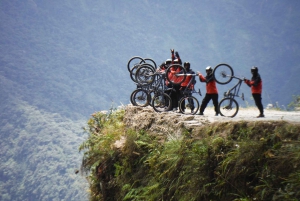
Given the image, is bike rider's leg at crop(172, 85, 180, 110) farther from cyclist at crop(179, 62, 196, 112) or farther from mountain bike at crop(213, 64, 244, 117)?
mountain bike at crop(213, 64, 244, 117)

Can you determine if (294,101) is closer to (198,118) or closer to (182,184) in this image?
(198,118)

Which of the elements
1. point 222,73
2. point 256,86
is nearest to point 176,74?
point 222,73

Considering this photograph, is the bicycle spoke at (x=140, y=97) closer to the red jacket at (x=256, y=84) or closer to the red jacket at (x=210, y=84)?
the red jacket at (x=210, y=84)

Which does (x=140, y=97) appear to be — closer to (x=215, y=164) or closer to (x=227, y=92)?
(x=227, y=92)

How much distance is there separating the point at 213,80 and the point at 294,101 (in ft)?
33.1

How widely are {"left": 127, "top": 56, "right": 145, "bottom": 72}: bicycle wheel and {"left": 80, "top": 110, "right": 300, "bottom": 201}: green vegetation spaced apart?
192 inches

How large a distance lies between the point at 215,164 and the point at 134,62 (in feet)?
28.6

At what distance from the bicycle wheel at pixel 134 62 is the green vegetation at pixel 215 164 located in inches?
192

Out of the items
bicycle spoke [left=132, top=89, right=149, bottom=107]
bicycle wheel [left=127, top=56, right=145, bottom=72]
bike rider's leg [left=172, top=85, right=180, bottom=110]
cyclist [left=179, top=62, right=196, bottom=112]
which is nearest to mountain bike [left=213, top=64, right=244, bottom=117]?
cyclist [left=179, top=62, right=196, bottom=112]

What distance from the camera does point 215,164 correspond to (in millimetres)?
7199

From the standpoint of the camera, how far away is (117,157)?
1048 centimetres

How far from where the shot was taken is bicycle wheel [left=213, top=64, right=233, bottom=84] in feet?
35.9

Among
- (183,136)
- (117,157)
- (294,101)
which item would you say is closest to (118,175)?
(117,157)

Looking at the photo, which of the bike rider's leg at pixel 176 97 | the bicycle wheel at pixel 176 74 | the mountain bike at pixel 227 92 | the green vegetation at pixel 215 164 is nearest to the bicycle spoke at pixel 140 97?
the bike rider's leg at pixel 176 97
